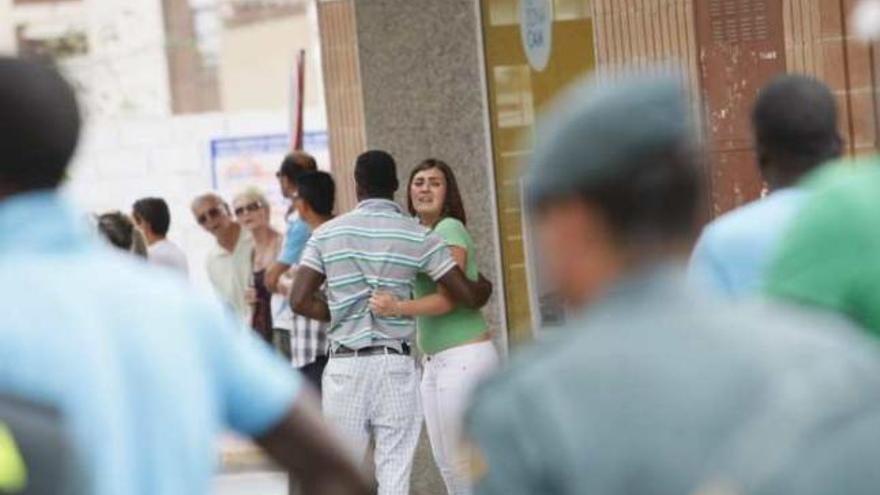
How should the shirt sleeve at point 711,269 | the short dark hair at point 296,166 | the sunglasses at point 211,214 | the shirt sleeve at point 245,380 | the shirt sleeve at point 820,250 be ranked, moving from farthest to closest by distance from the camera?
the sunglasses at point 211,214, the short dark hair at point 296,166, the shirt sleeve at point 711,269, the shirt sleeve at point 820,250, the shirt sleeve at point 245,380

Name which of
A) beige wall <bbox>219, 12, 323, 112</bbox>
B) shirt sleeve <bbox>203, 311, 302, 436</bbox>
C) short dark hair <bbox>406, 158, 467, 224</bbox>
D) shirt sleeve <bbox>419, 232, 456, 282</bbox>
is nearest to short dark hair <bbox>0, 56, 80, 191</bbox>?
shirt sleeve <bbox>203, 311, 302, 436</bbox>

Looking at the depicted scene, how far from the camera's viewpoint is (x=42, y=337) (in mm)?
3471

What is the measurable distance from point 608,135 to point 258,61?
161ft

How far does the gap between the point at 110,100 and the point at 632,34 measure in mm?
35490

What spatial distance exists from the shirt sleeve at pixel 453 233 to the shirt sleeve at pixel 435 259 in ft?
0.77

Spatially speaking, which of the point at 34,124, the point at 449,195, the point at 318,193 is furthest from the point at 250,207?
the point at 34,124

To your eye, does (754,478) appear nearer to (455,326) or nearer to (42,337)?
(42,337)

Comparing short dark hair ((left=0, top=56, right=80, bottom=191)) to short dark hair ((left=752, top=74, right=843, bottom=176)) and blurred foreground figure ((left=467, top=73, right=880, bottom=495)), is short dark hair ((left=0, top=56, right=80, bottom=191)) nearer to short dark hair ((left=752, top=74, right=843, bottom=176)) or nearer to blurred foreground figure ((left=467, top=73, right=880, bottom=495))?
blurred foreground figure ((left=467, top=73, right=880, bottom=495))

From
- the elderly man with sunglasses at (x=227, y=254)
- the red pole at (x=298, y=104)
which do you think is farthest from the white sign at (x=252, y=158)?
the elderly man with sunglasses at (x=227, y=254)

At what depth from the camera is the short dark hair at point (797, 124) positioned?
526 cm

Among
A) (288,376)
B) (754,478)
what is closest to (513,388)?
(754,478)

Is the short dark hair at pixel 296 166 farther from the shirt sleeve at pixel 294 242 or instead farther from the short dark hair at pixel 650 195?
the short dark hair at pixel 650 195

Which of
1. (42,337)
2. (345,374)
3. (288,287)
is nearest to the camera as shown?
(42,337)

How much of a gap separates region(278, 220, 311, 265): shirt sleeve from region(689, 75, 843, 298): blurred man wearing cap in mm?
6384
